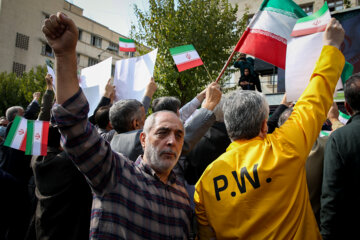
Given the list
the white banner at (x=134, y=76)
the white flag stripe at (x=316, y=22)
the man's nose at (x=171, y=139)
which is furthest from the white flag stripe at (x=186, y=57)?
the man's nose at (x=171, y=139)

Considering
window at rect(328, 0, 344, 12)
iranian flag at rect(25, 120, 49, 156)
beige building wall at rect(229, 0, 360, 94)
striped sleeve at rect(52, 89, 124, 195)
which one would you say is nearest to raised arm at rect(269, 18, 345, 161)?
striped sleeve at rect(52, 89, 124, 195)

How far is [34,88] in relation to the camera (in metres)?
21.9

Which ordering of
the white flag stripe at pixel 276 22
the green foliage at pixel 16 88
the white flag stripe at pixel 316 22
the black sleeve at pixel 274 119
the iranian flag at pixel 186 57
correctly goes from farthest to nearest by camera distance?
the green foliage at pixel 16 88 → the iranian flag at pixel 186 57 → the white flag stripe at pixel 276 22 → the black sleeve at pixel 274 119 → the white flag stripe at pixel 316 22

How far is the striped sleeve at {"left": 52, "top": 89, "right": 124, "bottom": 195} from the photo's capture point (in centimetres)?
122

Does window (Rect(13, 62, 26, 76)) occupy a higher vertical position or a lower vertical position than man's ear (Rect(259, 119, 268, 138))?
higher

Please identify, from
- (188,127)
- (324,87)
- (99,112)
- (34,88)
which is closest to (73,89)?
(188,127)

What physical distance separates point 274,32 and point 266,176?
181 cm

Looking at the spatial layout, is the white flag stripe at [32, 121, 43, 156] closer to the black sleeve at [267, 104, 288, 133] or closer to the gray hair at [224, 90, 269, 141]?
the gray hair at [224, 90, 269, 141]

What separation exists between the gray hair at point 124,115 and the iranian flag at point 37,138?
25.0 inches

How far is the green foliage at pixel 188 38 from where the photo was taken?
458 inches

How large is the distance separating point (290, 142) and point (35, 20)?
34529mm

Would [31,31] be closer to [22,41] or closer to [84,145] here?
[22,41]

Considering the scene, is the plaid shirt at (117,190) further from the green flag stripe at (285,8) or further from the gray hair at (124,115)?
the green flag stripe at (285,8)

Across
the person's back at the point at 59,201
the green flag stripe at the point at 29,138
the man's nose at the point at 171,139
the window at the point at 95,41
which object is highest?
the window at the point at 95,41
